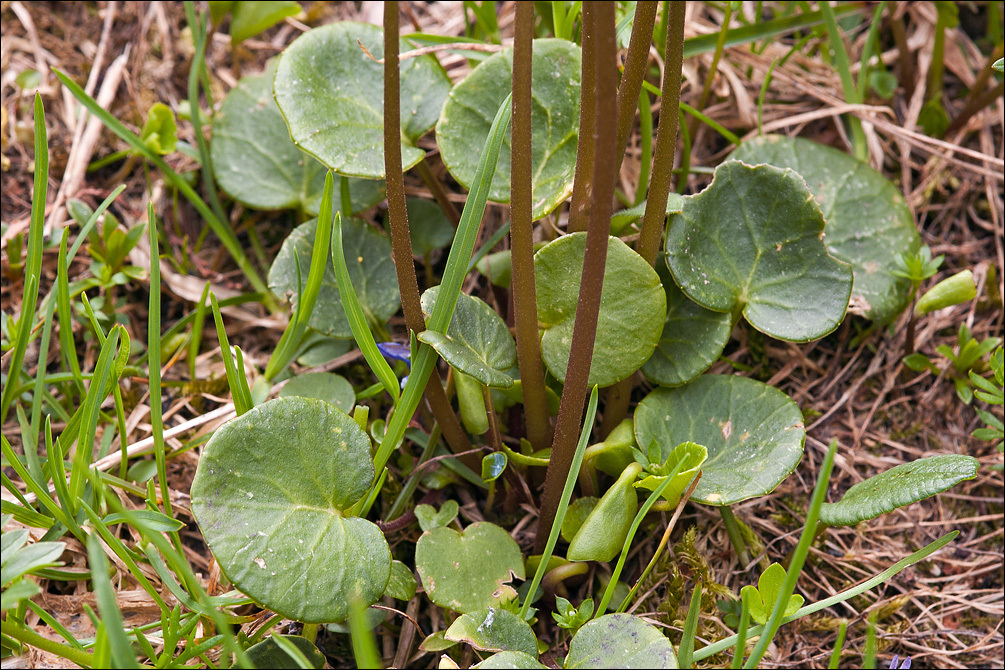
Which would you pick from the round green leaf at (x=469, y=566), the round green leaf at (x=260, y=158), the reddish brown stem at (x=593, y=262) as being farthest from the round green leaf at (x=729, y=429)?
the round green leaf at (x=260, y=158)

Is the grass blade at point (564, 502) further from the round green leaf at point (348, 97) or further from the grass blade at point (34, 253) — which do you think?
the grass blade at point (34, 253)

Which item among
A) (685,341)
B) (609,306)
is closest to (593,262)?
(609,306)

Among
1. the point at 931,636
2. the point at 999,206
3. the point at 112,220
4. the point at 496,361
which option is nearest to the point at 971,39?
the point at 999,206

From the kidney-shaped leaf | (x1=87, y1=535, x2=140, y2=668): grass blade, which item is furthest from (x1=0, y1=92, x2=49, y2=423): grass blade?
the kidney-shaped leaf

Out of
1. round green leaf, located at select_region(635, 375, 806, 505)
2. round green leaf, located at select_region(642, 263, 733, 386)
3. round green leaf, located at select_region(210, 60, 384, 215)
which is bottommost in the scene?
round green leaf, located at select_region(635, 375, 806, 505)

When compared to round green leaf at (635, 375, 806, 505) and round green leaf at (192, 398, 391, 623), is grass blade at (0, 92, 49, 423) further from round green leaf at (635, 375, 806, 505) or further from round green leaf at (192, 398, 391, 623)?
round green leaf at (635, 375, 806, 505)

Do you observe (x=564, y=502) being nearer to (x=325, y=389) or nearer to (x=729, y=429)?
(x=729, y=429)
